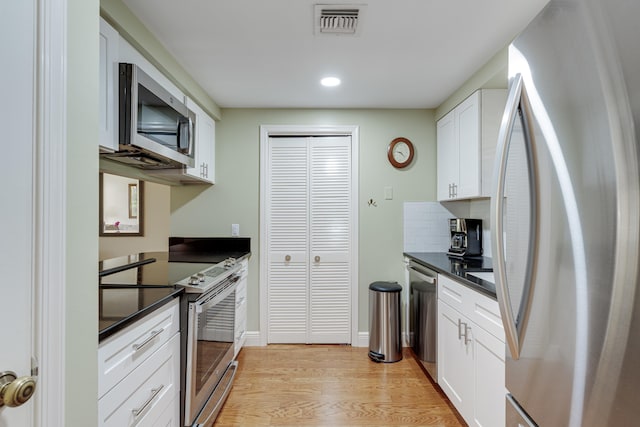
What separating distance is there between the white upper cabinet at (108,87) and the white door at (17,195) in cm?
80

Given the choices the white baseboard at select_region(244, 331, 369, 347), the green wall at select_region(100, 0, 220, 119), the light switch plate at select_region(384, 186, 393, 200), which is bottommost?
the white baseboard at select_region(244, 331, 369, 347)

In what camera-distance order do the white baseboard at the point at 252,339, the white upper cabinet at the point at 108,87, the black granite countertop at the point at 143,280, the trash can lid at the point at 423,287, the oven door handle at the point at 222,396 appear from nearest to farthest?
1. the black granite countertop at the point at 143,280
2. the white upper cabinet at the point at 108,87
3. the oven door handle at the point at 222,396
4. the trash can lid at the point at 423,287
5. the white baseboard at the point at 252,339

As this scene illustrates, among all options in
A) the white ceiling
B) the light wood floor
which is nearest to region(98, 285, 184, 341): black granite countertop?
the light wood floor

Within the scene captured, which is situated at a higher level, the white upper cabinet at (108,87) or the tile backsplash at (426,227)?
the white upper cabinet at (108,87)

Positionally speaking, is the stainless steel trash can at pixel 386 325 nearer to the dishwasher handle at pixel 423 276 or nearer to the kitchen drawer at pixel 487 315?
the dishwasher handle at pixel 423 276

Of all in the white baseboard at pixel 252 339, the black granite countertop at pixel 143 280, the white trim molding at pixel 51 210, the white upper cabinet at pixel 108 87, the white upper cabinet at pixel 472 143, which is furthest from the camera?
the white baseboard at pixel 252 339

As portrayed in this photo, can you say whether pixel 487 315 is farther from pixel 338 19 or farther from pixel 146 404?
pixel 338 19

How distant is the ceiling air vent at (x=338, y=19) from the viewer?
1.58 meters

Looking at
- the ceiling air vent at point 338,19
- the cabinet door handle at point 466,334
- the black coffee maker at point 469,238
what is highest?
the ceiling air vent at point 338,19

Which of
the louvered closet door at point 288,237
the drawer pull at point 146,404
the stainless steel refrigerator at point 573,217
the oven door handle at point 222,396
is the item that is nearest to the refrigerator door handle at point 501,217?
the stainless steel refrigerator at point 573,217

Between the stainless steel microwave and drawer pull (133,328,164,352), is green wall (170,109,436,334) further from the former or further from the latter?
drawer pull (133,328,164,352)

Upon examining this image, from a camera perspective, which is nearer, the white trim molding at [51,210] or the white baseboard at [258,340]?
the white trim molding at [51,210]

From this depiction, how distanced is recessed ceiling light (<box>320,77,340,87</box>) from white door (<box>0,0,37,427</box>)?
6.42 feet

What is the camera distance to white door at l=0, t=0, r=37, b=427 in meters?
0.60
